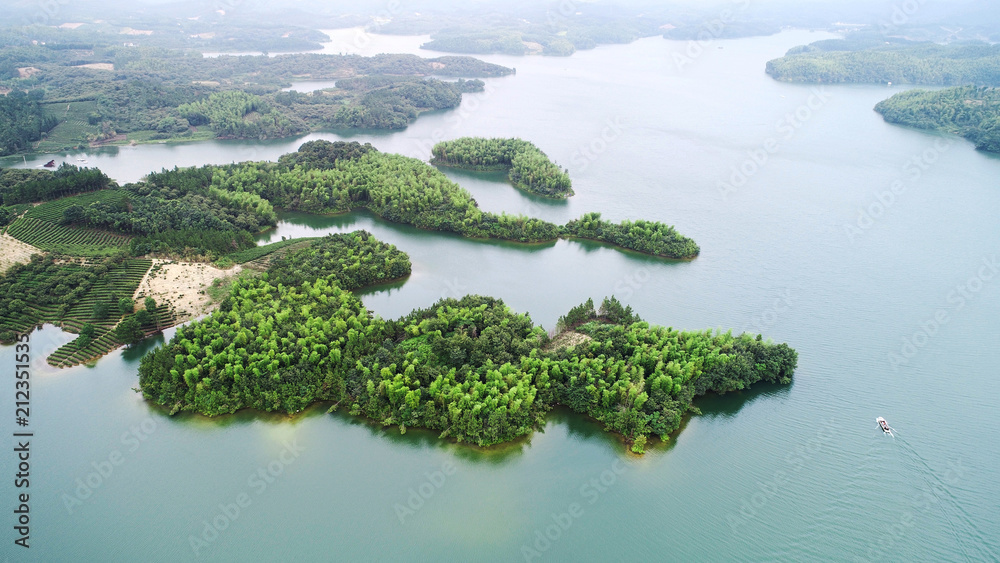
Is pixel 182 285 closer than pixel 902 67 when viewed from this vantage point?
Yes

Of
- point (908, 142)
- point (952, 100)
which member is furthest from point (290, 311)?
point (952, 100)
